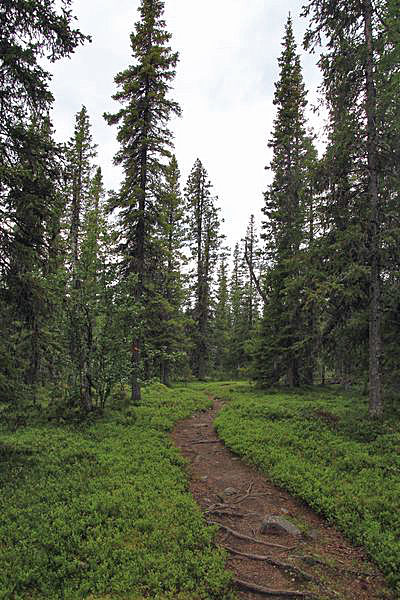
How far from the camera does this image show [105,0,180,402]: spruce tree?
56.2 feet

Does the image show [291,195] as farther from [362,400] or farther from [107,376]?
[107,376]

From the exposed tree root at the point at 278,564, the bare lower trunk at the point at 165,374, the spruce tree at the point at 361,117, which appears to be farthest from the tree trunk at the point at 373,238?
the bare lower trunk at the point at 165,374

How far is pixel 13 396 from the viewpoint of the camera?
788 cm

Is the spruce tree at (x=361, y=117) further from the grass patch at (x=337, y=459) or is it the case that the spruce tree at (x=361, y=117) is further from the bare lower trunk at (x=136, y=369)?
the bare lower trunk at (x=136, y=369)

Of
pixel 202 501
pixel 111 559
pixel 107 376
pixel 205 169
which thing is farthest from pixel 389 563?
pixel 205 169

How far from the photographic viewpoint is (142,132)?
692 inches

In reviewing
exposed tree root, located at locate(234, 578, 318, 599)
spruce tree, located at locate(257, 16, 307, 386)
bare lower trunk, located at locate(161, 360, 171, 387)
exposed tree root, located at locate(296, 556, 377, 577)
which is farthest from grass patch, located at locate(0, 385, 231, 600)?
bare lower trunk, located at locate(161, 360, 171, 387)

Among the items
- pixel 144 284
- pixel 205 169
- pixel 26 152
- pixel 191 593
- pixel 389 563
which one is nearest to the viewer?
pixel 191 593

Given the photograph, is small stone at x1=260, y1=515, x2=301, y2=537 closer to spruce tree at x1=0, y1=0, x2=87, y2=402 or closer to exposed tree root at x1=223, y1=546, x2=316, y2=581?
exposed tree root at x1=223, y1=546, x2=316, y2=581

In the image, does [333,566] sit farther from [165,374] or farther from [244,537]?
[165,374]

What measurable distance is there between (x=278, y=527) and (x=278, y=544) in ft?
1.42

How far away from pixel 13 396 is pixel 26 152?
5.73 m

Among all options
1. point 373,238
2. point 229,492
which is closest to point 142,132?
point 373,238

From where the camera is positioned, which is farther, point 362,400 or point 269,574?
point 362,400
